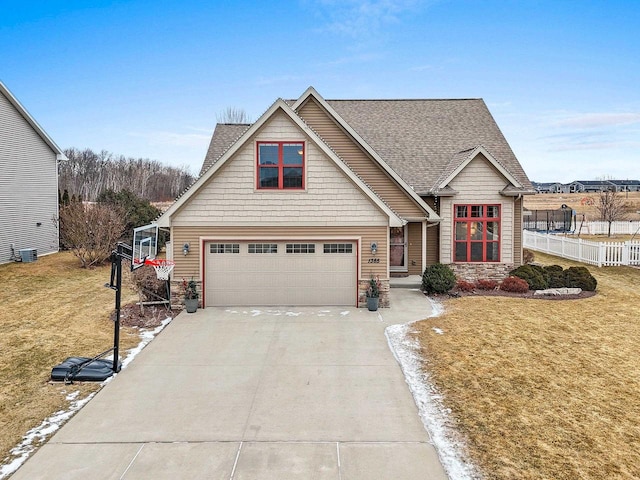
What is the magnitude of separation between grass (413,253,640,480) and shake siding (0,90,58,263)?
21419 millimetres

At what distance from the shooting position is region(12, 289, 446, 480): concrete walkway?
5488 mm

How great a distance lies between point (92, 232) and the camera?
890 inches

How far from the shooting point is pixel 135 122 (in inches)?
2384

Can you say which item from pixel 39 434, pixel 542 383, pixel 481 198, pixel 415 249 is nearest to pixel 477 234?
pixel 481 198

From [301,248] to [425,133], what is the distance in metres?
9.87

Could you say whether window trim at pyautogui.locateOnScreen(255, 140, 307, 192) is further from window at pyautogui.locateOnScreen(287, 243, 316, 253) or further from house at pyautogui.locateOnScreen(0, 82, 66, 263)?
house at pyautogui.locateOnScreen(0, 82, 66, 263)

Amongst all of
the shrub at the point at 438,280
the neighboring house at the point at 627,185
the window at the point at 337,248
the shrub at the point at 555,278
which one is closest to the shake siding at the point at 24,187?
the window at the point at 337,248

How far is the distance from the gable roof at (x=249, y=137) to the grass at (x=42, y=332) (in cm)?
379

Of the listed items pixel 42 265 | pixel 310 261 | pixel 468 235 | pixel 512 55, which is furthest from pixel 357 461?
pixel 512 55

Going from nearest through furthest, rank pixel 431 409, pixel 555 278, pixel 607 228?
pixel 431 409, pixel 555 278, pixel 607 228

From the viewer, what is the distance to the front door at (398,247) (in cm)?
1828

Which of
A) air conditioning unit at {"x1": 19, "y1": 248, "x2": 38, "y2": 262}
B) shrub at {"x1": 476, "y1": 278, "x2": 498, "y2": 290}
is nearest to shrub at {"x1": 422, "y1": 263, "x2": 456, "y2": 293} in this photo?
shrub at {"x1": 476, "y1": 278, "x2": 498, "y2": 290}

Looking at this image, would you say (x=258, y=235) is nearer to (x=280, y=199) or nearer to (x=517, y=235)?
(x=280, y=199)

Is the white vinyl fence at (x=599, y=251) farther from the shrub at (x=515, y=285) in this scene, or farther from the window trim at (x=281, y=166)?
the window trim at (x=281, y=166)
